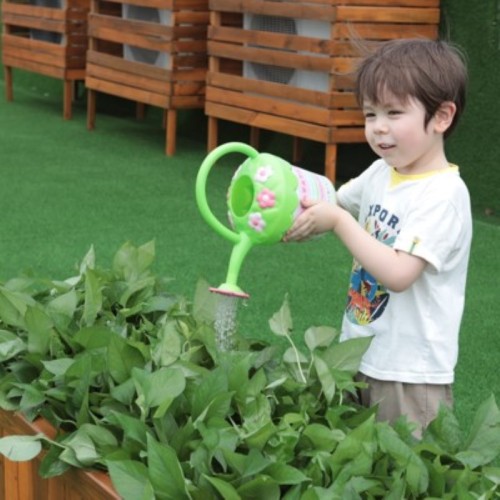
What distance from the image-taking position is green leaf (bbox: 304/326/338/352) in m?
2.44

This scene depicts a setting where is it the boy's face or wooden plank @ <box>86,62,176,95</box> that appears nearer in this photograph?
the boy's face

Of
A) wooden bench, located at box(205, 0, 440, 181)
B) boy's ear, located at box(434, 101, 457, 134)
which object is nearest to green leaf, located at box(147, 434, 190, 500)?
boy's ear, located at box(434, 101, 457, 134)

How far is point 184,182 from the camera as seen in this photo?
23.8ft

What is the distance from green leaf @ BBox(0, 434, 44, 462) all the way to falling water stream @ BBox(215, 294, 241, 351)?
438mm

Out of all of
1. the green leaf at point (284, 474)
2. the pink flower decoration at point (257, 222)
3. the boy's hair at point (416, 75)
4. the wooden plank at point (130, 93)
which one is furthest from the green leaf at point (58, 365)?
the wooden plank at point (130, 93)

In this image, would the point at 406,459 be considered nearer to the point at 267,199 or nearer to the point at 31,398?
the point at 267,199

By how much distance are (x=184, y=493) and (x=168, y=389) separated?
266mm

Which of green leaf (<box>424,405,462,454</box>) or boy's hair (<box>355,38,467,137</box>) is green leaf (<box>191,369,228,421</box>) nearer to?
green leaf (<box>424,405,462,454</box>)

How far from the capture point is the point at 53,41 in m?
9.84

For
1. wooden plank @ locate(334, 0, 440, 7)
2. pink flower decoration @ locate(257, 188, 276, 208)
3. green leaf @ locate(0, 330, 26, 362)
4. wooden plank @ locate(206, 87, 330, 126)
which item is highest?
wooden plank @ locate(334, 0, 440, 7)

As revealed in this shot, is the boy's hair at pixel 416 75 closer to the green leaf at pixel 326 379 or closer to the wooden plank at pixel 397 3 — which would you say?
the green leaf at pixel 326 379

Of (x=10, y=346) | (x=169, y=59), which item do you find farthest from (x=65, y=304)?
(x=169, y=59)

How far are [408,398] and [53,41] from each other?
26.0 feet

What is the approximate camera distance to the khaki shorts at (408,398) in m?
2.45
